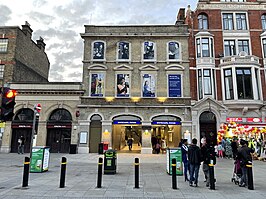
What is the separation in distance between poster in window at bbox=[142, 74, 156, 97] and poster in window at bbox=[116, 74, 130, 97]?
1711mm

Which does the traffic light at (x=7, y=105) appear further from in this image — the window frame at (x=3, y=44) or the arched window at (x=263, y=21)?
the arched window at (x=263, y=21)

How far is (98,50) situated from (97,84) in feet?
13.0

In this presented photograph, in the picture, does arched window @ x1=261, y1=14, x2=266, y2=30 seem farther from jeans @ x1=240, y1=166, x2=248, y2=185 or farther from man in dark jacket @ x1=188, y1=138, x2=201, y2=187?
man in dark jacket @ x1=188, y1=138, x2=201, y2=187

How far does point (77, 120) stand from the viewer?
22.1 m

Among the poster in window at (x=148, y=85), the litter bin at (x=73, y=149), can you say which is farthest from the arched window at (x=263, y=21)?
the litter bin at (x=73, y=149)

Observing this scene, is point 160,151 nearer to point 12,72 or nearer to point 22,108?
point 22,108

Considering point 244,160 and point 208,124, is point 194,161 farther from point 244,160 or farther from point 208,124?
point 208,124

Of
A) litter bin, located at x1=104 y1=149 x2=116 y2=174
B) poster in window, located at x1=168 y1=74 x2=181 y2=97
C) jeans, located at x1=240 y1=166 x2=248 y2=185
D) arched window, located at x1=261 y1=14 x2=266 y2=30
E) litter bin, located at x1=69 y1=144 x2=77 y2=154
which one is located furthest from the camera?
arched window, located at x1=261 y1=14 x2=266 y2=30

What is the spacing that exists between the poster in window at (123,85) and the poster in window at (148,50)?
3.14m

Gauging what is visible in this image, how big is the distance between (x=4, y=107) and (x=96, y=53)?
16864 mm

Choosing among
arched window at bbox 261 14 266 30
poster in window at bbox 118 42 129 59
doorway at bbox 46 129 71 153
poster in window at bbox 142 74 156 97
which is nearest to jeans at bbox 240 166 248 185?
poster in window at bbox 142 74 156 97

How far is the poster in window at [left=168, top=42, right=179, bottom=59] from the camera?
23.1 meters

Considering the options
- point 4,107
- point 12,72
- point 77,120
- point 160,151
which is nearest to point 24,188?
point 4,107

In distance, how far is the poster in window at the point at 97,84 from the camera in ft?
74.0
